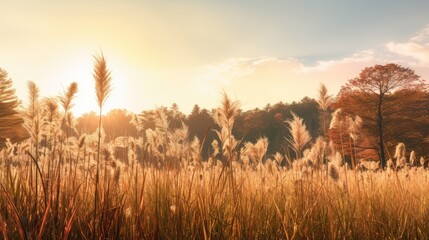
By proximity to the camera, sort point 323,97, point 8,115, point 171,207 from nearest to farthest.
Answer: point 171,207 → point 323,97 → point 8,115

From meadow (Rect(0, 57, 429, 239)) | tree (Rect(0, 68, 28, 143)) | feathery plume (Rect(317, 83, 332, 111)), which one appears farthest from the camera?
tree (Rect(0, 68, 28, 143))

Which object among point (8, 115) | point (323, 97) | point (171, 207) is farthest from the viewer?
point (8, 115)

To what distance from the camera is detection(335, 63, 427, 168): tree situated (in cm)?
3141

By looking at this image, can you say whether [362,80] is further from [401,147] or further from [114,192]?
[114,192]

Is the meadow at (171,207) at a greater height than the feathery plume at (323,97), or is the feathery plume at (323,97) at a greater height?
the feathery plume at (323,97)

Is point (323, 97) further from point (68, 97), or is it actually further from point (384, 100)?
point (384, 100)

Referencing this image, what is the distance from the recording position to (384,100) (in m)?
32.4

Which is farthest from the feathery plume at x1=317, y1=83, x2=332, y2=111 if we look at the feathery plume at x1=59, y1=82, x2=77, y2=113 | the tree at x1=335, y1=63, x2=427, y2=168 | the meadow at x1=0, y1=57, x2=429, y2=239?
the tree at x1=335, y1=63, x2=427, y2=168

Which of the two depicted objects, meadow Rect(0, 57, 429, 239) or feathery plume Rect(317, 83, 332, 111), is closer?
meadow Rect(0, 57, 429, 239)

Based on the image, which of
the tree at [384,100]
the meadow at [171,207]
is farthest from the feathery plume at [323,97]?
the tree at [384,100]

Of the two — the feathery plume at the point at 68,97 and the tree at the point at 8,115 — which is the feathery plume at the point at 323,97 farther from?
the tree at the point at 8,115

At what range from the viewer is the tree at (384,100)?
31406mm

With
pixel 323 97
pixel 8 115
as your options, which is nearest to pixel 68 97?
pixel 323 97

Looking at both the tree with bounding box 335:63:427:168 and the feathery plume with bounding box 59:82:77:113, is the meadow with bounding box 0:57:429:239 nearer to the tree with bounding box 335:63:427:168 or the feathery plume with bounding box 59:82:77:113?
the feathery plume with bounding box 59:82:77:113
